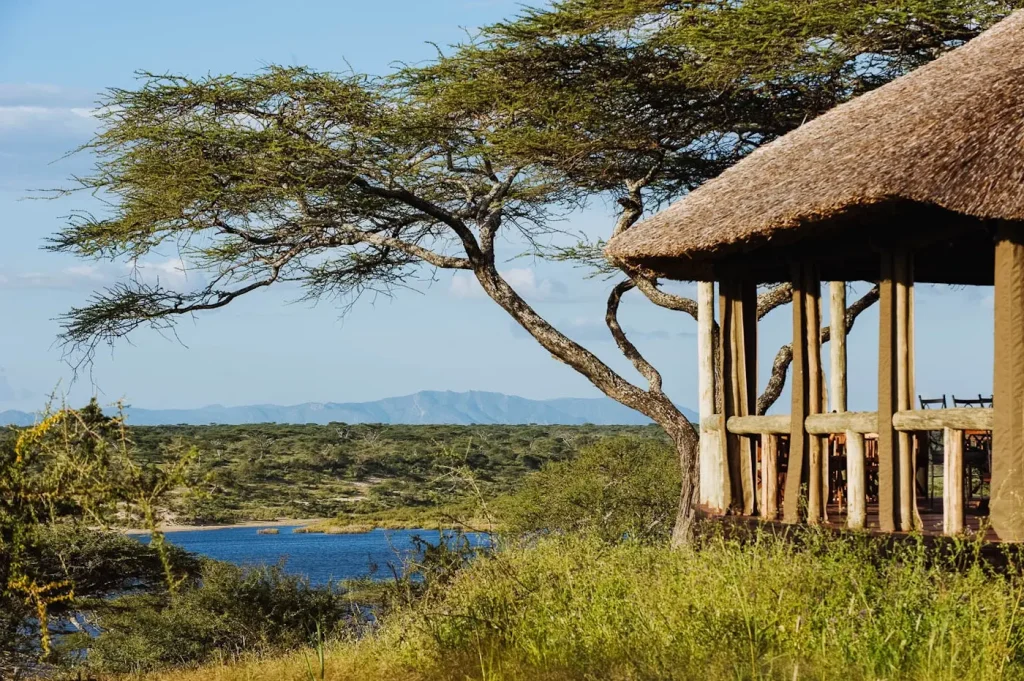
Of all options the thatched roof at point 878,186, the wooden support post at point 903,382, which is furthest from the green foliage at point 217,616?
the wooden support post at point 903,382

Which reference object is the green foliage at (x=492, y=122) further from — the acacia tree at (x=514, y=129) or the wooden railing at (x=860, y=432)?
the wooden railing at (x=860, y=432)

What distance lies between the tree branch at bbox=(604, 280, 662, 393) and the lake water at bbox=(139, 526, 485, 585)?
1563cm

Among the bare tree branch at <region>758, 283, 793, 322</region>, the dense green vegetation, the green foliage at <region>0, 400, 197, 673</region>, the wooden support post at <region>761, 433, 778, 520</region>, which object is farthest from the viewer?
the dense green vegetation

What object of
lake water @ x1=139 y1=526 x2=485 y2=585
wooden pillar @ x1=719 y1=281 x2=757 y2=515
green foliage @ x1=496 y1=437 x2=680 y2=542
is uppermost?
wooden pillar @ x1=719 y1=281 x2=757 y2=515

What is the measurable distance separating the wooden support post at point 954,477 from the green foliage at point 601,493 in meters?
14.3

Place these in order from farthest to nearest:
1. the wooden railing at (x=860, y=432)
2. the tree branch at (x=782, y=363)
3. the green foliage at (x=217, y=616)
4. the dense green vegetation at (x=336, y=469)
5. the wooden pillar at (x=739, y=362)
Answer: the dense green vegetation at (x=336, y=469), the green foliage at (x=217, y=616), the tree branch at (x=782, y=363), the wooden pillar at (x=739, y=362), the wooden railing at (x=860, y=432)

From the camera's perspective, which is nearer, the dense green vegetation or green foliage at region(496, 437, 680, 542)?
green foliage at region(496, 437, 680, 542)

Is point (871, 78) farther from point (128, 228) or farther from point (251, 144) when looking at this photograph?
point (128, 228)

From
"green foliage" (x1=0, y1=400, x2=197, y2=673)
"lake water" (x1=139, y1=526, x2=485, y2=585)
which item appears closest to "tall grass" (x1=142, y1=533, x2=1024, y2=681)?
"green foliage" (x1=0, y1=400, x2=197, y2=673)

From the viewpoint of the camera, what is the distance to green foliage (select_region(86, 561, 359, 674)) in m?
19.0

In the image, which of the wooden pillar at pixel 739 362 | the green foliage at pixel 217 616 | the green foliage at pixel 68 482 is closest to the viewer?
the green foliage at pixel 68 482

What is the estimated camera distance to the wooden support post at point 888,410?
808 cm

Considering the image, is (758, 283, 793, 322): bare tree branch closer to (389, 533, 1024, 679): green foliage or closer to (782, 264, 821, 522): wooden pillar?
(782, 264, 821, 522): wooden pillar

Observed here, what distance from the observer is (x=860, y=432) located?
8430 millimetres
